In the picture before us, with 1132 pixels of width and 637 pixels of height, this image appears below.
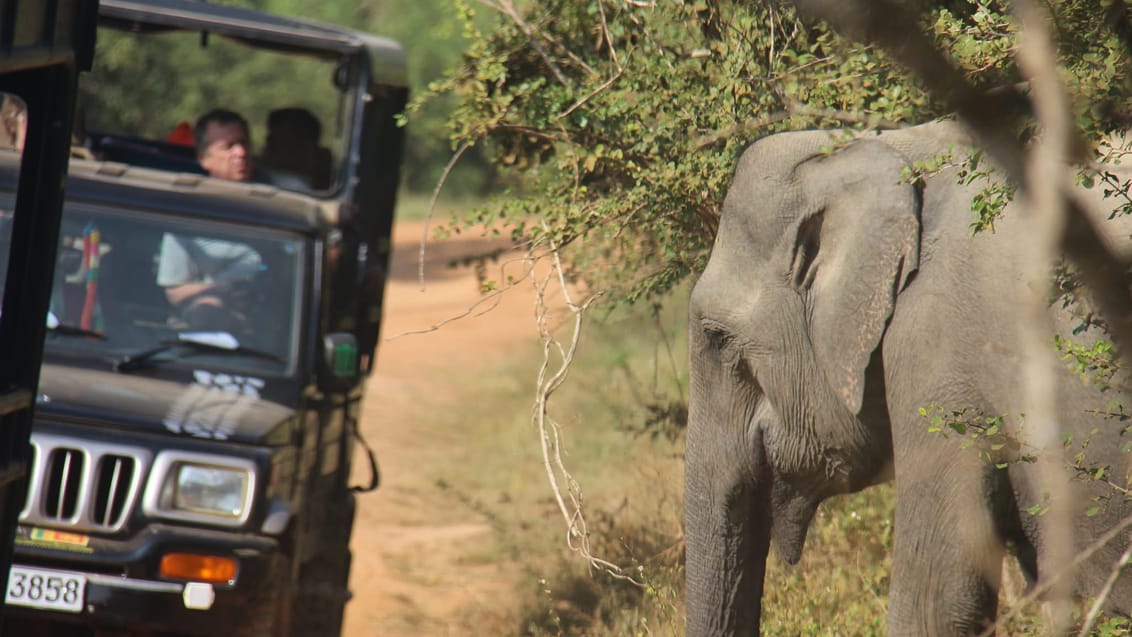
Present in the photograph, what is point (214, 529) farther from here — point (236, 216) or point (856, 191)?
point (856, 191)

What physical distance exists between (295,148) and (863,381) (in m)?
5.01

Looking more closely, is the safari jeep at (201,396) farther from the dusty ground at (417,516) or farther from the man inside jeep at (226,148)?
the dusty ground at (417,516)

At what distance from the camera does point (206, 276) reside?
225 inches

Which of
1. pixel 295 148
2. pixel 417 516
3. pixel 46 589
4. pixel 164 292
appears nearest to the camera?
pixel 46 589

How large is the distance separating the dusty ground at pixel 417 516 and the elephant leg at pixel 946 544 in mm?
1760

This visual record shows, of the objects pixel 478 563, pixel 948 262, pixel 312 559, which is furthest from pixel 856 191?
pixel 478 563

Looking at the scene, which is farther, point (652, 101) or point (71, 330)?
point (71, 330)

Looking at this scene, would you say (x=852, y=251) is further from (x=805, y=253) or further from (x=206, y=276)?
(x=206, y=276)

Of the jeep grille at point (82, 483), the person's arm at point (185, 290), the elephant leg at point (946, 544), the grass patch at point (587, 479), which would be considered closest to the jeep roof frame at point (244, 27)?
the person's arm at point (185, 290)

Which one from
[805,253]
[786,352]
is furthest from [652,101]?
[786,352]

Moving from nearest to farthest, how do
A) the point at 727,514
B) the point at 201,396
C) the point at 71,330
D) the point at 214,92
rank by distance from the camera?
the point at 727,514, the point at 201,396, the point at 71,330, the point at 214,92

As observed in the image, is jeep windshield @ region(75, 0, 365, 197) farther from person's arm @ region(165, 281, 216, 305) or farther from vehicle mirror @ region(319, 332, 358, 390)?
vehicle mirror @ region(319, 332, 358, 390)

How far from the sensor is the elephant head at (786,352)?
382cm

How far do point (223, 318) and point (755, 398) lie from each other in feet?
7.84
